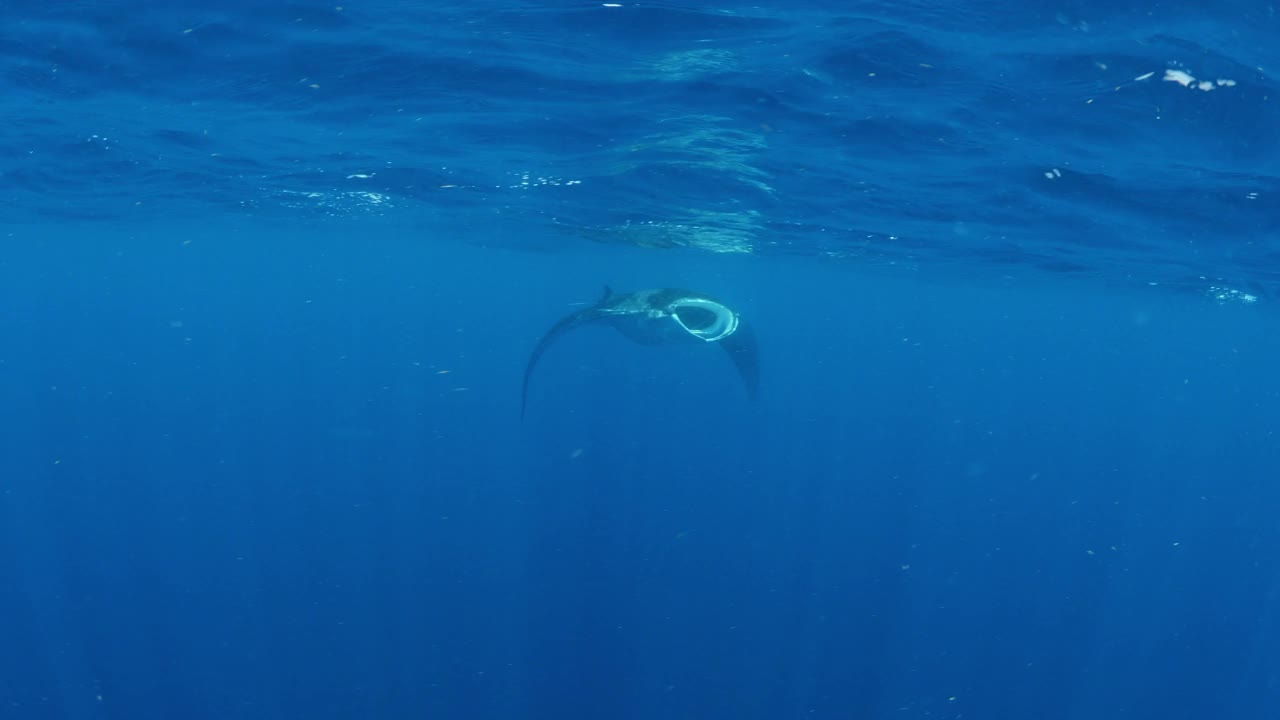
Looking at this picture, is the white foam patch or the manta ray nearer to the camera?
the white foam patch

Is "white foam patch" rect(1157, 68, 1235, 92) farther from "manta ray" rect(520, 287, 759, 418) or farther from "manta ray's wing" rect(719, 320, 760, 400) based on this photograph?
"manta ray's wing" rect(719, 320, 760, 400)

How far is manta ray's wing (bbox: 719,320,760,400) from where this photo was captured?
17516 millimetres

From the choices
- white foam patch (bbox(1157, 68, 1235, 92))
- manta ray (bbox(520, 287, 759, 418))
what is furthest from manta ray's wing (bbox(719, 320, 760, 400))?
white foam patch (bbox(1157, 68, 1235, 92))

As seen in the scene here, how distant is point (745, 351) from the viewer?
18141mm

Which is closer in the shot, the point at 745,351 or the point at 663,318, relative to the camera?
the point at 663,318

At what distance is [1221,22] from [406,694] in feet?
49.7

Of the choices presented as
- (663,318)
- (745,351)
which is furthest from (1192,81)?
(745,351)

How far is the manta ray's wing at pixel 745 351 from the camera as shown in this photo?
690 inches

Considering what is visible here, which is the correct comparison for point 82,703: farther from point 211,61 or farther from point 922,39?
point 922,39

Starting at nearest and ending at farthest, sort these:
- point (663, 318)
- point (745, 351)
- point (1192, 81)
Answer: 1. point (1192, 81)
2. point (663, 318)
3. point (745, 351)

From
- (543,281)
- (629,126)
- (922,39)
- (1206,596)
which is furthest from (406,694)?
(543,281)

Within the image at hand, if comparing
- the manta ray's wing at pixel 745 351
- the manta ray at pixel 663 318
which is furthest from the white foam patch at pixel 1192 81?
the manta ray's wing at pixel 745 351

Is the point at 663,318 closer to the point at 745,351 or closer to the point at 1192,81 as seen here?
the point at 745,351

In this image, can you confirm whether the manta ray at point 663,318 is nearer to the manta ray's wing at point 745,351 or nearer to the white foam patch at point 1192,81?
the manta ray's wing at point 745,351
